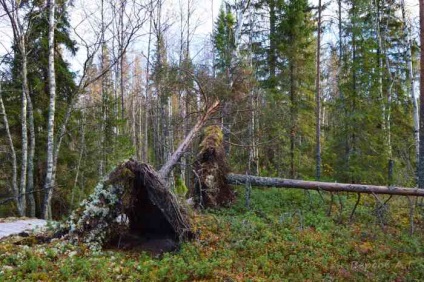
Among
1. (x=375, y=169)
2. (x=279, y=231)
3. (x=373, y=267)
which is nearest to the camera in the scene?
(x=373, y=267)

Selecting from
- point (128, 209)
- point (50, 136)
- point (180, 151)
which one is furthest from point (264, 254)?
point (50, 136)

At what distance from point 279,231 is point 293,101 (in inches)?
403

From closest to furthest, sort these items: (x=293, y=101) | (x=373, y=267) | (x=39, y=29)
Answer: (x=373, y=267), (x=39, y=29), (x=293, y=101)

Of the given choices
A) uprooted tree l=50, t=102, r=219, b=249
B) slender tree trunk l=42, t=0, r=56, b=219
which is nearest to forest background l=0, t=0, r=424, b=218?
slender tree trunk l=42, t=0, r=56, b=219

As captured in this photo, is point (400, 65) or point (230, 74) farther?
point (400, 65)

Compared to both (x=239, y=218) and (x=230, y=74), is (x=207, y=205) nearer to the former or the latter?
(x=239, y=218)

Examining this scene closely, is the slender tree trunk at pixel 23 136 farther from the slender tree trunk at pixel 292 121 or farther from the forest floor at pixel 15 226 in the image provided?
the slender tree trunk at pixel 292 121

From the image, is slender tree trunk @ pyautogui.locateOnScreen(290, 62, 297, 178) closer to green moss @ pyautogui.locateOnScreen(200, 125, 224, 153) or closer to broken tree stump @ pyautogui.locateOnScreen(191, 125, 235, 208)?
green moss @ pyautogui.locateOnScreen(200, 125, 224, 153)

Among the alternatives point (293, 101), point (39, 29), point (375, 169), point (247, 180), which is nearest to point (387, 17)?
point (293, 101)

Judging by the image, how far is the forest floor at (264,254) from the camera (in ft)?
16.0

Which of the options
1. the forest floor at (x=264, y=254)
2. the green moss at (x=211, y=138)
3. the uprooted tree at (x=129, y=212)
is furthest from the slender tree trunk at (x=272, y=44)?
the uprooted tree at (x=129, y=212)

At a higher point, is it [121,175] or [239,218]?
[121,175]

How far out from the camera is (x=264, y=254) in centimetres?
639

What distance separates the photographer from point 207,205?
9984 mm
